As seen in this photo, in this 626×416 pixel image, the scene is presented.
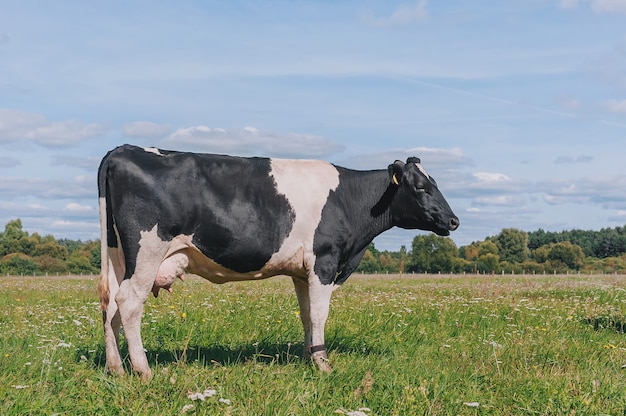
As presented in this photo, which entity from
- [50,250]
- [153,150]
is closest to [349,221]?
[153,150]

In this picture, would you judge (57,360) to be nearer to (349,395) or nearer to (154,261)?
(154,261)

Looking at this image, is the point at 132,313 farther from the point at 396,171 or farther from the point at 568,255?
the point at 568,255

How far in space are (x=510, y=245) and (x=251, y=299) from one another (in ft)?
322

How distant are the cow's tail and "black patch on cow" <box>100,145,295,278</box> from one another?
0.19 feet

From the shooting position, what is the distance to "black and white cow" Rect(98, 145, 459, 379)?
7.56 m

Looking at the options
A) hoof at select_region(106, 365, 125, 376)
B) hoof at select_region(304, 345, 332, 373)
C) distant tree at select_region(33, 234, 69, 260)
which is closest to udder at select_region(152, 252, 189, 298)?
hoof at select_region(106, 365, 125, 376)

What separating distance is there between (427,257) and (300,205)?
7862 centimetres

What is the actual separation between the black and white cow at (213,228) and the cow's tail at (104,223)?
1 centimetres

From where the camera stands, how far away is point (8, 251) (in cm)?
8619

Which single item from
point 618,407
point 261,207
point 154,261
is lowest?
point 618,407

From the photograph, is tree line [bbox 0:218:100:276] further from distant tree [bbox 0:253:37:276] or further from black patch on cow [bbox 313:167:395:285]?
black patch on cow [bbox 313:167:395:285]

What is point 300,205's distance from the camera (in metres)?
8.23

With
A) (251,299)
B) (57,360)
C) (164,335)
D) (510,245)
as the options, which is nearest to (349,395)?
(57,360)

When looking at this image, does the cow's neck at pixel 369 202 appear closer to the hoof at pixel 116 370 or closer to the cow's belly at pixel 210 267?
the cow's belly at pixel 210 267
